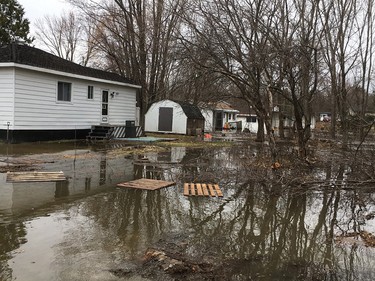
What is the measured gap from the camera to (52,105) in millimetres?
17625

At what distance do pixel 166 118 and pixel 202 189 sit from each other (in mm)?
20230

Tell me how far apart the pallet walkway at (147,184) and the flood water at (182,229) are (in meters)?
0.27

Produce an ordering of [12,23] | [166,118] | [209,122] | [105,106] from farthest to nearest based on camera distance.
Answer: [209,122] → [12,23] → [166,118] → [105,106]

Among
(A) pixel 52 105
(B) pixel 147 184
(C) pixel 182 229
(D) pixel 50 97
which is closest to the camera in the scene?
(C) pixel 182 229

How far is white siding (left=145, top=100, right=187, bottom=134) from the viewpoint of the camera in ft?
91.4

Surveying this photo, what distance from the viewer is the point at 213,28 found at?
1183cm

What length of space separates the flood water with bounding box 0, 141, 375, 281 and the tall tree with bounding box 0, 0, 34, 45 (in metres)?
27.3

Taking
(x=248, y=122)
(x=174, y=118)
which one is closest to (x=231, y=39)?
(x=174, y=118)

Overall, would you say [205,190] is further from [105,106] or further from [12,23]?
[12,23]

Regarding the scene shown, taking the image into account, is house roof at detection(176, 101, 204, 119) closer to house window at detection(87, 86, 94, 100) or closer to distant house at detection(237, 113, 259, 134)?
house window at detection(87, 86, 94, 100)

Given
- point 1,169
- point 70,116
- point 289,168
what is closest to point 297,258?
point 289,168

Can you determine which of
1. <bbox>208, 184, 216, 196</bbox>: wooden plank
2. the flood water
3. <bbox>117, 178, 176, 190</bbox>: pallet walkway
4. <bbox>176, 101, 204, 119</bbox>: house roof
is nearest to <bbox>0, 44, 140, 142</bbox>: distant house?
<bbox>176, 101, 204, 119</bbox>: house roof

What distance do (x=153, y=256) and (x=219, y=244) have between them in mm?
1084

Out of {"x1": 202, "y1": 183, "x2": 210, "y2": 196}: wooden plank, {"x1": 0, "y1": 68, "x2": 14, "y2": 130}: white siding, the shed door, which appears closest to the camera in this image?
{"x1": 202, "y1": 183, "x2": 210, "y2": 196}: wooden plank
